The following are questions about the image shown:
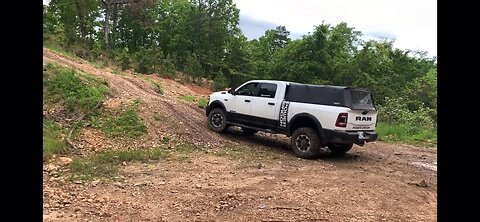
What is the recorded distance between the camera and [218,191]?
264 inches

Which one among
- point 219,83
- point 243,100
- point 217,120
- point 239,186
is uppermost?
point 219,83

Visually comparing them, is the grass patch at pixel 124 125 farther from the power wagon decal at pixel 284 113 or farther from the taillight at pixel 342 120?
the taillight at pixel 342 120

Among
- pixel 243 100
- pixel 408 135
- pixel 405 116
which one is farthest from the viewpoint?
pixel 405 116

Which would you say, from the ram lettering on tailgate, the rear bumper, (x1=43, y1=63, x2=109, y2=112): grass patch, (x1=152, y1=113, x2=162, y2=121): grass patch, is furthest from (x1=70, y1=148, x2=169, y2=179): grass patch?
the ram lettering on tailgate

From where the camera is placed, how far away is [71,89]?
469 inches

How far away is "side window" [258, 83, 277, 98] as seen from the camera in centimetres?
1061

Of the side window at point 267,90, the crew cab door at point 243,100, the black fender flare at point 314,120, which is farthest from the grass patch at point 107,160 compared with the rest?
the black fender flare at point 314,120

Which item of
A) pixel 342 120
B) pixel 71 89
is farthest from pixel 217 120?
pixel 71 89

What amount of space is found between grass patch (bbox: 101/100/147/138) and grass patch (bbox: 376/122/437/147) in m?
8.33

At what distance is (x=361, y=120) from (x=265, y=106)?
8.13 feet

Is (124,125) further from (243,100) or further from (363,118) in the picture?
(363,118)

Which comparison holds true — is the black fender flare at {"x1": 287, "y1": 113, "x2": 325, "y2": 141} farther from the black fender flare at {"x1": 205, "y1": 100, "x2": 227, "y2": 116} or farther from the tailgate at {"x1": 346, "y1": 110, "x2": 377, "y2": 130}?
the black fender flare at {"x1": 205, "y1": 100, "x2": 227, "y2": 116}
